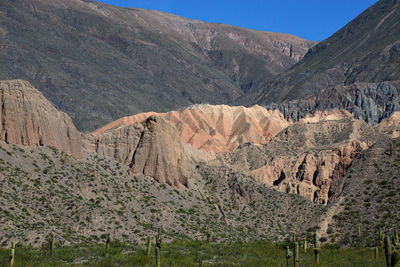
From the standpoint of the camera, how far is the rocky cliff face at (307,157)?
13438 cm

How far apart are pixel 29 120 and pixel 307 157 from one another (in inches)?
3032

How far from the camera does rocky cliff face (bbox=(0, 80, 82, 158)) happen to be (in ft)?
262

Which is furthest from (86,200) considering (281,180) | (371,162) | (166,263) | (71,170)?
(281,180)

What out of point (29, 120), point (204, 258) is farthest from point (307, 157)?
point (204, 258)

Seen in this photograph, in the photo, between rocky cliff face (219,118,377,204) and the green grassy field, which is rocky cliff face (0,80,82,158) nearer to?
the green grassy field

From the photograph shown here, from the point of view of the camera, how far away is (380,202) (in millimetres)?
54938

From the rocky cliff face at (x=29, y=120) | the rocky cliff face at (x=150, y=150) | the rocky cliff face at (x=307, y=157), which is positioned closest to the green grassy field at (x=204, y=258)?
the rocky cliff face at (x=29, y=120)

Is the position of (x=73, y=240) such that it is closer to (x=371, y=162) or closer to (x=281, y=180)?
(x=371, y=162)

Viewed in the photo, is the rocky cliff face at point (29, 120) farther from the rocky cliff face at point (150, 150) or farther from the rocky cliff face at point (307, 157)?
the rocky cliff face at point (307, 157)

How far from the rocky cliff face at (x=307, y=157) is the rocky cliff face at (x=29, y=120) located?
175 ft

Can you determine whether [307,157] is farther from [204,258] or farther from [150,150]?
[204,258]

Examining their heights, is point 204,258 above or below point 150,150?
below

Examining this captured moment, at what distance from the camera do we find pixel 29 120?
269ft

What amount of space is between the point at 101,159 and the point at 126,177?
183 inches
